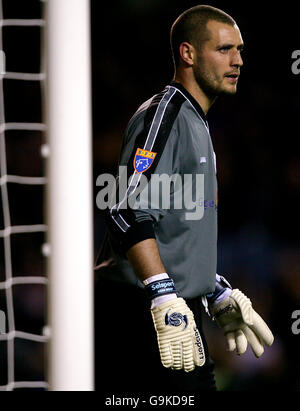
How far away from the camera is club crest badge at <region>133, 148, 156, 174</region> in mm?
1501

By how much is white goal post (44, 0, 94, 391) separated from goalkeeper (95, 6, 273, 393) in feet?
1.05

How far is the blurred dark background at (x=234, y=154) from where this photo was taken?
2.23m

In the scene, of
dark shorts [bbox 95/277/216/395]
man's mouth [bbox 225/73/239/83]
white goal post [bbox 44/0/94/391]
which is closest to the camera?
white goal post [bbox 44/0/94/391]

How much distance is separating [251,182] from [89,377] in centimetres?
137

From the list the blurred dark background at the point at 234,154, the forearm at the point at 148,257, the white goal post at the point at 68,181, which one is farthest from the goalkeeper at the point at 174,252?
the blurred dark background at the point at 234,154

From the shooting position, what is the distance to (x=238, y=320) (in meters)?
1.76

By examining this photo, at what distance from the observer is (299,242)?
2.46m

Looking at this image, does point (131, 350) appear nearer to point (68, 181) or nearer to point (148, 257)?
point (148, 257)

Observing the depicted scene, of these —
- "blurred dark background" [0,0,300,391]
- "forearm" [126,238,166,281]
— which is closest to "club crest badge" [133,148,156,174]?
"forearm" [126,238,166,281]

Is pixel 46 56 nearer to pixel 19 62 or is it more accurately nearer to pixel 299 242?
pixel 19 62

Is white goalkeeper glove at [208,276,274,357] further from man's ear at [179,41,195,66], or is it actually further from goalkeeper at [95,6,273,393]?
man's ear at [179,41,195,66]

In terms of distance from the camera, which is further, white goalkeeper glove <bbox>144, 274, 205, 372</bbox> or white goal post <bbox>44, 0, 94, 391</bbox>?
white goalkeeper glove <bbox>144, 274, 205, 372</bbox>

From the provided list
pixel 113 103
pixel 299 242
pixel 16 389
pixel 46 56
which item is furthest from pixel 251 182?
pixel 46 56

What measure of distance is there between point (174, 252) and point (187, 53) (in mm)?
528
